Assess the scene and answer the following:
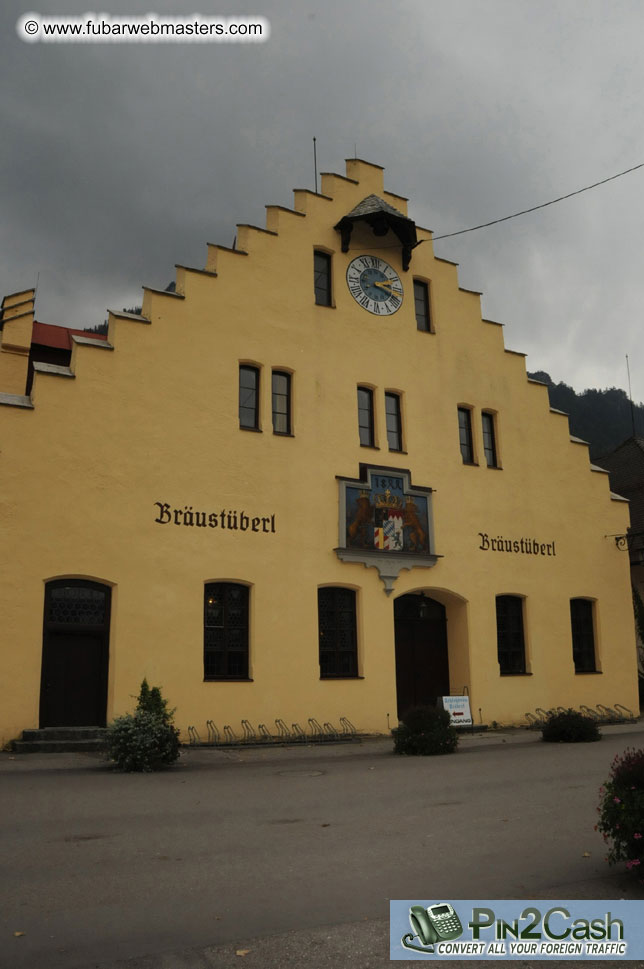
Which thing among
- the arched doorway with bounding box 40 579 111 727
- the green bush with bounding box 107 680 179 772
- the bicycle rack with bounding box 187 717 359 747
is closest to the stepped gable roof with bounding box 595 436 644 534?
the bicycle rack with bounding box 187 717 359 747

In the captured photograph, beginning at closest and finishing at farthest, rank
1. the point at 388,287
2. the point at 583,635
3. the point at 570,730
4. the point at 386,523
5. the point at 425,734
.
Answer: the point at 425,734 → the point at 570,730 → the point at 386,523 → the point at 388,287 → the point at 583,635

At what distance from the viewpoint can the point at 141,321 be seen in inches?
728

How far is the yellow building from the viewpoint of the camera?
16.8 meters

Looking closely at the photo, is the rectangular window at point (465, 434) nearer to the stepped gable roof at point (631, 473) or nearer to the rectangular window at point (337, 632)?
the rectangular window at point (337, 632)

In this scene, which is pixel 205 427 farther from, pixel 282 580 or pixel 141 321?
pixel 282 580

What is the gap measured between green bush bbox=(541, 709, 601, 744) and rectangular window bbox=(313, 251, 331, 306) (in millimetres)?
11938

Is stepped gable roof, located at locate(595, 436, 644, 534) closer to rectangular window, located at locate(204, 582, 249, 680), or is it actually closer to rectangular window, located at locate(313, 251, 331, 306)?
rectangular window, located at locate(313, 251, 331, 306)

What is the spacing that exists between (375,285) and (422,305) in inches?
78.3

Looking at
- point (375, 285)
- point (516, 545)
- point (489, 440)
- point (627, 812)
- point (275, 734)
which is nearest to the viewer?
point (627, 812)

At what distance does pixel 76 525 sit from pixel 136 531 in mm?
1267

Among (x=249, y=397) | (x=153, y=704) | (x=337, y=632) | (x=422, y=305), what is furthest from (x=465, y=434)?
(x=153, y=704)

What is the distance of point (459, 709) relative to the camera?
20500 mm

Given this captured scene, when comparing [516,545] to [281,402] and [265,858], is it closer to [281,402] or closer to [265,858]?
[281,402]

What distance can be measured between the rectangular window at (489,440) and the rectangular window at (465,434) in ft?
1.72
